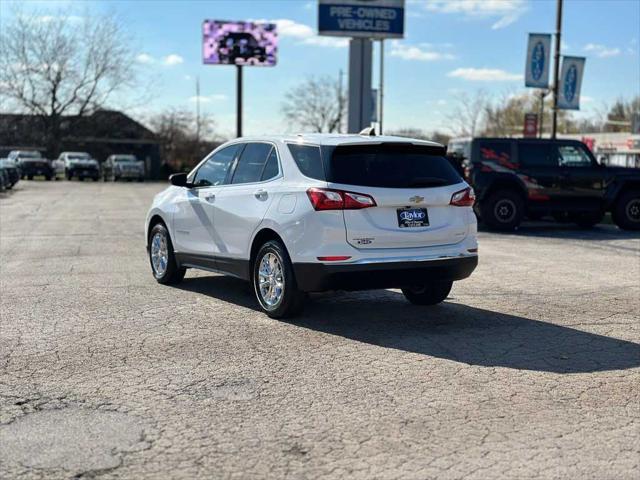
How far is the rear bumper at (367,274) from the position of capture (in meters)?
6.42

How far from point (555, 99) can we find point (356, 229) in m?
20.7

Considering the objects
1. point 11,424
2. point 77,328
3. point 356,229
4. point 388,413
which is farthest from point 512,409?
point 77,328

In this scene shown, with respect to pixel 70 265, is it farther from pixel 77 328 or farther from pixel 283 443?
pixel 283 443

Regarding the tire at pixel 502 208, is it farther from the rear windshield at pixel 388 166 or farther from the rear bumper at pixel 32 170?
the rear bumper at pixel 32 170

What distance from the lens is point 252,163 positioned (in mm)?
7672

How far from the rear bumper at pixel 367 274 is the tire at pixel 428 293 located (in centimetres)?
80

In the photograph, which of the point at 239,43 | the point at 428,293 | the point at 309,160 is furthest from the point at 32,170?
the point at 309,160

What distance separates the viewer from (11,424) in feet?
14.0

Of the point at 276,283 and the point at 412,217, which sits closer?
the point at 412,217

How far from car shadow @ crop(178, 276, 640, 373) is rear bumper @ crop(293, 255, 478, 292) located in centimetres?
43

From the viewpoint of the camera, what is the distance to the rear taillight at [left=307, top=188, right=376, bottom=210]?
6.42 metres

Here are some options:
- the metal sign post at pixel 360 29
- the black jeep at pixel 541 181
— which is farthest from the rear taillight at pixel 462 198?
the metal sign post at pixel 360 29

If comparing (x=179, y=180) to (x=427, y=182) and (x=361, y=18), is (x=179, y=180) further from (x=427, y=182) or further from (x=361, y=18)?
(x=361, y=18)

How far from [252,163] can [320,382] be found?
126 inches
